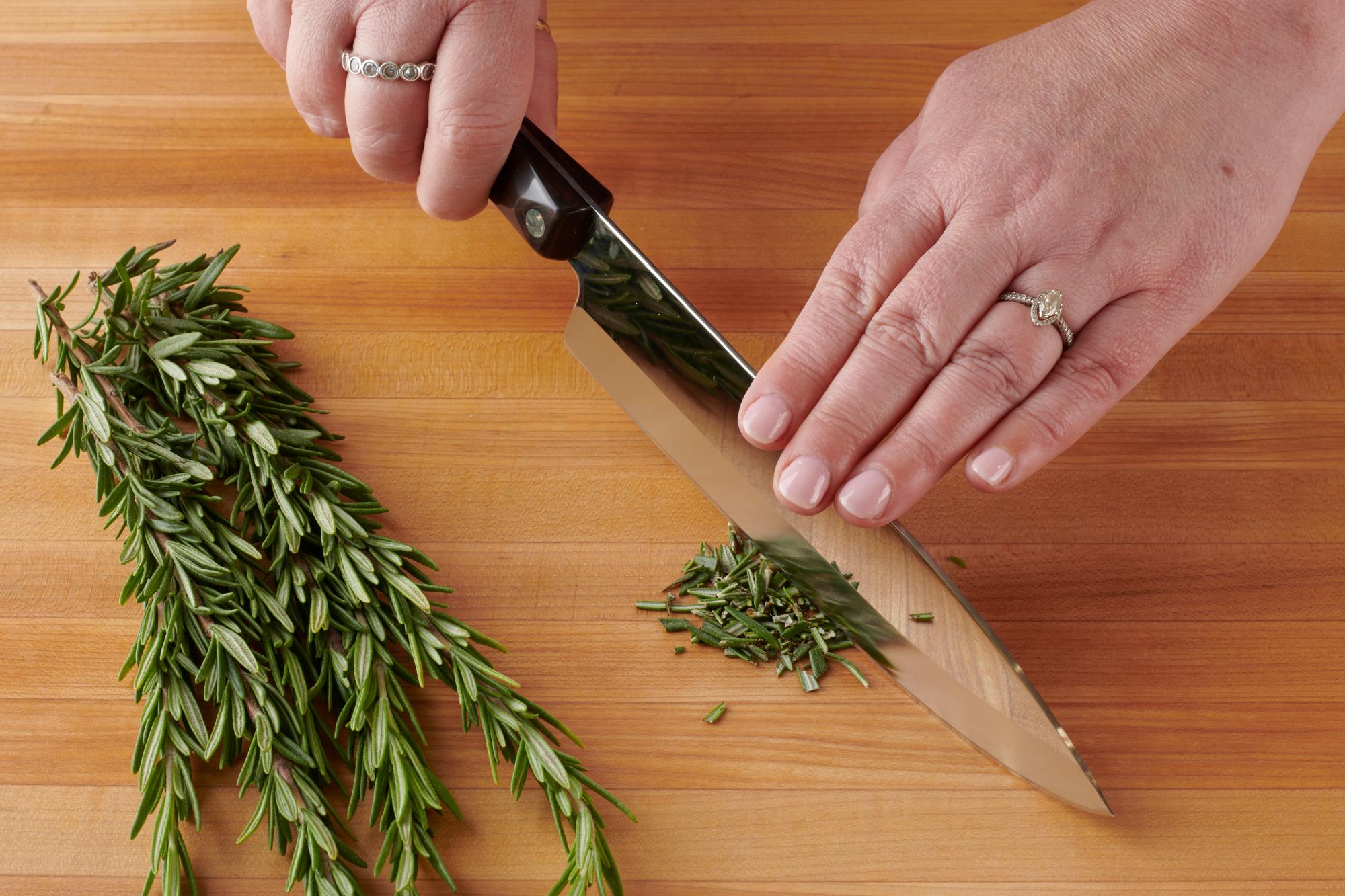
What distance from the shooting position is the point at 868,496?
0.92 meters

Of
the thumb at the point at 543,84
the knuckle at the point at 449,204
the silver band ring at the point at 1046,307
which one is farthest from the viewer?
the thumb at the point at 543,84

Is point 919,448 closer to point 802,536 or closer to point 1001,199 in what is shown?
point 802,536

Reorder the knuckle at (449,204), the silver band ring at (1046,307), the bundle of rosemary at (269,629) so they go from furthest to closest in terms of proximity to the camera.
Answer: the knuckle at (449,204)
the silver band ring at (1046,307)
the bundle of rosemary at (269,629)

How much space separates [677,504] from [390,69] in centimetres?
52

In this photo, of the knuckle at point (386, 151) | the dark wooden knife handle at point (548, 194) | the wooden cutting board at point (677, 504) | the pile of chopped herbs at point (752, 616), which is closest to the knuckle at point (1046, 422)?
the wooden cutting board at point (677, 504)

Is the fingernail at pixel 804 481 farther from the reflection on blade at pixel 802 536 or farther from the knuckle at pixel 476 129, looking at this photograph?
the knuckle at pixel 476 129

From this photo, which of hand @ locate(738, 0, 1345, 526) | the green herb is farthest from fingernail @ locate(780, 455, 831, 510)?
the green herb

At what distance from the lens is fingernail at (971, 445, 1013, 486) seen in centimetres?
97

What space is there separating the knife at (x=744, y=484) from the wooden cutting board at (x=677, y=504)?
6 centimetres

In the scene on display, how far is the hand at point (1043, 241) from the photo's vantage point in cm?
96

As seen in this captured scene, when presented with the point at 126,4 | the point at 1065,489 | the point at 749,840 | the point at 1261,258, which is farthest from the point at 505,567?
the point at 126,4

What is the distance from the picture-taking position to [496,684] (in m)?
0.95

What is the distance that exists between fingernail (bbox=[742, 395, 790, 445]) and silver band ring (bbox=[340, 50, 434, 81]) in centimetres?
46

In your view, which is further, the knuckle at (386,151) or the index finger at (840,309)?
the knuckle at (386,151)
